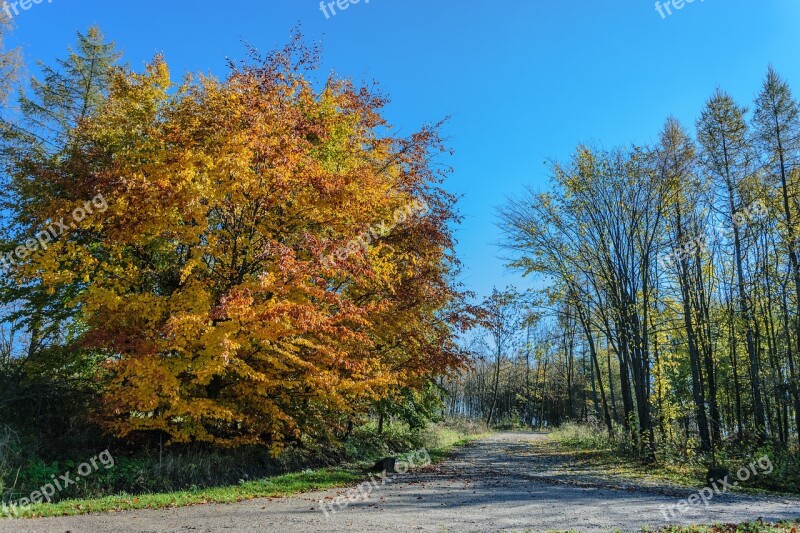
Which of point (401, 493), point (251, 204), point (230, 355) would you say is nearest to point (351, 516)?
point (401, 493)

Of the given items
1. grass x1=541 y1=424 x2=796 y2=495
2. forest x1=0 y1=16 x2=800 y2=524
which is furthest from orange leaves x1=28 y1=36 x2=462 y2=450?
grass x1=541 y1=424 x2=796 y2=495

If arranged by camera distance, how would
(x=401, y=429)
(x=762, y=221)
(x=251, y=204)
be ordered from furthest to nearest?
(x=401, y=429)
(x=762, y=221)
(x=251, y=204)

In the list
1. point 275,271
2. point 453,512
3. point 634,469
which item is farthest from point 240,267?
point 634,469

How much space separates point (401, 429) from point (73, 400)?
13.0m

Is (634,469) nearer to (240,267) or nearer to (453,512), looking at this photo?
(453,512)

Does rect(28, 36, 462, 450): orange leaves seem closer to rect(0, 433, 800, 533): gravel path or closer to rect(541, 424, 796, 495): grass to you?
rect(0, 433, 800, 533): gravel path

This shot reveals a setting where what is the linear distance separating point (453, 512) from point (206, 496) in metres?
4.66

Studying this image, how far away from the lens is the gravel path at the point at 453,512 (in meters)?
6.68

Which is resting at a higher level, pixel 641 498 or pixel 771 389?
pixel 771 389

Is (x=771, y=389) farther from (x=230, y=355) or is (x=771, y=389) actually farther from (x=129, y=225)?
(x=129, y=225)

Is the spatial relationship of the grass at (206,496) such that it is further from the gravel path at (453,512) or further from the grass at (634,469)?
the grass at (634,469)

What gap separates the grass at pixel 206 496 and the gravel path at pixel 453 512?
477 mm

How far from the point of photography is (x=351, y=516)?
746 centimetres

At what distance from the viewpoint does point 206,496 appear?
9.01 m
